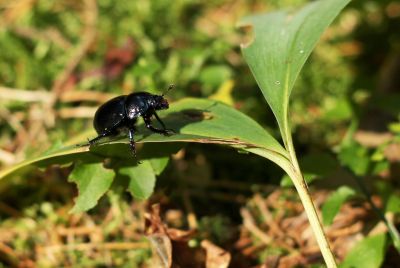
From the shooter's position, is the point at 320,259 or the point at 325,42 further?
the point at 325,42

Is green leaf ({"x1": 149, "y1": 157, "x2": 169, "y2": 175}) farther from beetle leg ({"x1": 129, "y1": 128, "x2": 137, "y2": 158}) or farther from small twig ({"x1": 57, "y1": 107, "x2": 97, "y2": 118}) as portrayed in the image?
small twig ({"x1": 57, "y1": 107, "x2": 97, "y2": 118})

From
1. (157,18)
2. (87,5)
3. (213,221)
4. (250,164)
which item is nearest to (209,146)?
(250,164)

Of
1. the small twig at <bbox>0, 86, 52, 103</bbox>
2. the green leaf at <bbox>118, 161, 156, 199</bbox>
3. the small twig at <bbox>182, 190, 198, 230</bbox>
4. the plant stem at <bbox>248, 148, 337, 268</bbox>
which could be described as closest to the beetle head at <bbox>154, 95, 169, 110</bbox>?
the green leaf at <bbox>118, 161, 156, 199</bbox>

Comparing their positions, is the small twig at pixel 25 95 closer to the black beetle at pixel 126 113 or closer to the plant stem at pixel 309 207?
the black beetle at pixel 126 113

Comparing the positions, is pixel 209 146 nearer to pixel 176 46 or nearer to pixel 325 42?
pixel 176 46

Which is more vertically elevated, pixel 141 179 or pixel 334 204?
pixel 141 179

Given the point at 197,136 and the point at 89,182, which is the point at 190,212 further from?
the point at 197,136

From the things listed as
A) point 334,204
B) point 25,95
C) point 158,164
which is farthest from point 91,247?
point 25,95
